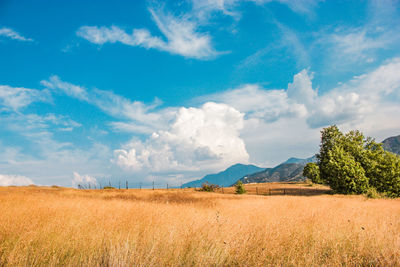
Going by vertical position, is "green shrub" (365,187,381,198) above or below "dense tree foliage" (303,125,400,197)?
below

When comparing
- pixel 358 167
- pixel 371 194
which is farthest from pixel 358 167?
pixel 371 194

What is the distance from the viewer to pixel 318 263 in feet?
17.5

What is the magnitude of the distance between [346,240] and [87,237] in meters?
7.35

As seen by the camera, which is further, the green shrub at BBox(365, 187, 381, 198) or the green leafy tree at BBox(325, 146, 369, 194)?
the green leafy tree at BBox(325, 146, 369, 194)

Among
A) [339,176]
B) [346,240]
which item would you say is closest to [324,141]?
[339,176]

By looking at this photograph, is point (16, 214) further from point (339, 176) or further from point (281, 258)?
point (339, 176)

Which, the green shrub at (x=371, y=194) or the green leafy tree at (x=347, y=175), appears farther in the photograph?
the green leafy tree at (x=347, y=175)

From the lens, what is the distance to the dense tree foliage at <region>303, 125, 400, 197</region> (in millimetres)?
35500

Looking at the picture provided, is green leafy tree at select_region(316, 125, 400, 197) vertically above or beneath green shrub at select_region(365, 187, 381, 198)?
above

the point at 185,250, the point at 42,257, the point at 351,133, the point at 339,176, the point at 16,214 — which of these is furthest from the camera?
the point at 351,133

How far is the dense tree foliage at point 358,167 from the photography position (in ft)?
116

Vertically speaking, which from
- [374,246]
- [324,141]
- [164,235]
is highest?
[324,141]

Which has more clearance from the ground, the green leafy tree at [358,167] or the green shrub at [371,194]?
the green leafy tree at [358,167]

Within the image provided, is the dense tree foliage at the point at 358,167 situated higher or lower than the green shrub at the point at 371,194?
higher
